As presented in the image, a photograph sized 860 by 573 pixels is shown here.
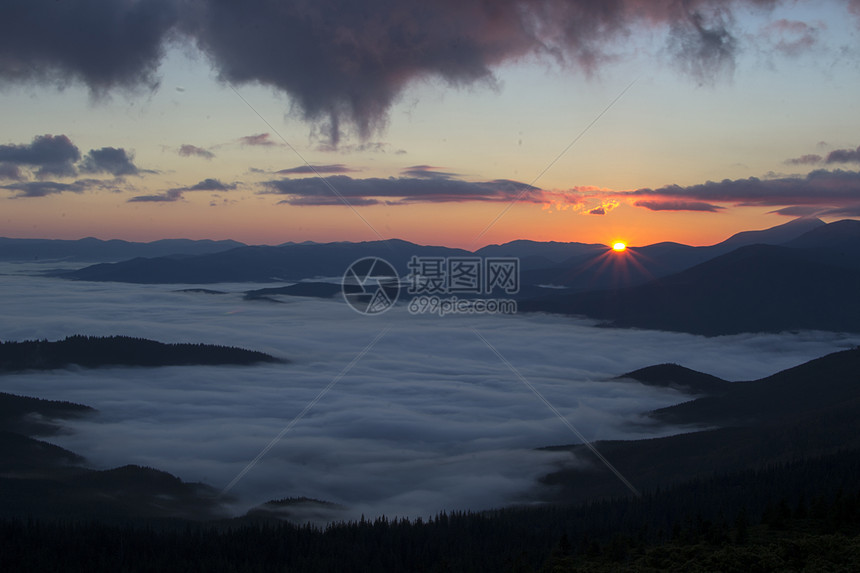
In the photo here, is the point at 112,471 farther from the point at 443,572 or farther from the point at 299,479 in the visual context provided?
the point at 443,572

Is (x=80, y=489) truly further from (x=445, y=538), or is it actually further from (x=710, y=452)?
(x=710, y=452)

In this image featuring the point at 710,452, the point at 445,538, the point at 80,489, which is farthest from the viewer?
the point at 710,452

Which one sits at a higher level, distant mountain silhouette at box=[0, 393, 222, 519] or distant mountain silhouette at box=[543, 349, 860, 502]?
distant mountain silhouette at box=[543, 349, 860, 502]

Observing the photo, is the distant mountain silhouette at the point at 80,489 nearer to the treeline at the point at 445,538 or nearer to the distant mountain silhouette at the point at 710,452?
the treeline at the point at 445,538

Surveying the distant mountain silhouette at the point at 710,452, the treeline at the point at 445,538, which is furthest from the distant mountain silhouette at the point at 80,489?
the distant mountain silhouette at the point at 710,452

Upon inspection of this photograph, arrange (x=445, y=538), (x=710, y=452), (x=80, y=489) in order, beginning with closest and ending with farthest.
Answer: (x=445, y=538)
(x=80, y=489)
(x=710, y=452)

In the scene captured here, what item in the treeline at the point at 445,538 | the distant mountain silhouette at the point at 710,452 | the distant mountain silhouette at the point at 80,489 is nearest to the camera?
the treeline at the point at 445,538

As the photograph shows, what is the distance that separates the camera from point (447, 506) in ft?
558

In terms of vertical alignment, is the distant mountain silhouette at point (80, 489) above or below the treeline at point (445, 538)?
below

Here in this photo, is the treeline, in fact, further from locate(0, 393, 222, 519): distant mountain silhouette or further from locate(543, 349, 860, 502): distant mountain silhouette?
locate(0, 393, 222, 519): distant mountain silhouette

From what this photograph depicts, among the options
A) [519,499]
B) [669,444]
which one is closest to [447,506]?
[519,499]

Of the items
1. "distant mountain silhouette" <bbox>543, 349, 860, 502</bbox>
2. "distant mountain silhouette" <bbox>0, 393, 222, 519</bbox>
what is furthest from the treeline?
"distant mountain silhouette" <bbox>0, 393, 222, 519</bbox>

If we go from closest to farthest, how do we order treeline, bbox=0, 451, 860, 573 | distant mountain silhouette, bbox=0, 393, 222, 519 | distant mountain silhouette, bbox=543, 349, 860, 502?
1. treeline, bbox=0, 451, 860, 573
2. distant mountain silhouette, bbox=0, 393, 222, 519
3. distant mountain silhouette, bbox=543, 349, 860, 502

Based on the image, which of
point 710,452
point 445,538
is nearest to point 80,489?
point 445,538
